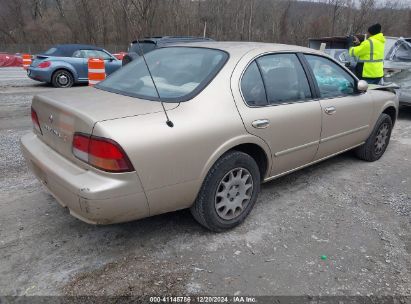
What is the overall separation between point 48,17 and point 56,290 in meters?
47.1

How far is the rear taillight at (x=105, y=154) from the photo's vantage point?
90.0 inches

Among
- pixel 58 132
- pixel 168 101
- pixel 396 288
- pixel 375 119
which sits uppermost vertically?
pixel 168 101

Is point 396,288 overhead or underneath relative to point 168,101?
underneath

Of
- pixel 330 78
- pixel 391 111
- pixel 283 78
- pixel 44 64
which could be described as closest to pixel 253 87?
pixel 283 78

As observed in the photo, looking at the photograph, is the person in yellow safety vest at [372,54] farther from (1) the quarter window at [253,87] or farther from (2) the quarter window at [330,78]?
Answer: (1) the quarter window at [253,87]

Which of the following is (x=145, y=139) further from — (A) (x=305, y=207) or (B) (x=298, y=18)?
(B) (x=298, y=18)

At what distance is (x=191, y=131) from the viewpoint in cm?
258

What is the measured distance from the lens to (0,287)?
2.37 meters

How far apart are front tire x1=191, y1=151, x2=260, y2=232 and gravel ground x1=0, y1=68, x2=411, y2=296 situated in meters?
0.15

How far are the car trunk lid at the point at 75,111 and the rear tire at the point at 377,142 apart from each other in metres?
3.26

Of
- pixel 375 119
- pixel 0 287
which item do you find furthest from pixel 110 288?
pixel 375 119

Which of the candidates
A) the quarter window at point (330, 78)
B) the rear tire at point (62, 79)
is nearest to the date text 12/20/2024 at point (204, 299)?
the quarter window at point (330, 78)

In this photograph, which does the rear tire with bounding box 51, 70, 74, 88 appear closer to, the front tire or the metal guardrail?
→ the front tire

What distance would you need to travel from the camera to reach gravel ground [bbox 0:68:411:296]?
2.46 metres
